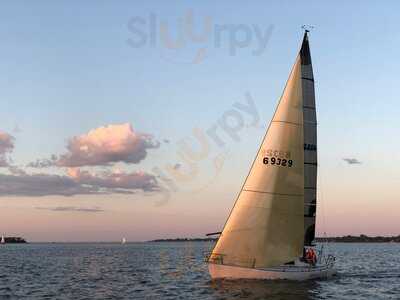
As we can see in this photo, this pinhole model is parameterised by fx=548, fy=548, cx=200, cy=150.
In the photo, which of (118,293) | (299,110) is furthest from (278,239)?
(118,293)

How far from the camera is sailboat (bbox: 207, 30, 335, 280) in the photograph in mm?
39719

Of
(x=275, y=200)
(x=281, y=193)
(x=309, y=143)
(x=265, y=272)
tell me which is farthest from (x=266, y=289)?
(x=309, y=143)

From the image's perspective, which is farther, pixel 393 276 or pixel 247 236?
pixel 393 276

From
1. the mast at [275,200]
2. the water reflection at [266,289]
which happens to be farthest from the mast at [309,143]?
the water reflection at [266,289]

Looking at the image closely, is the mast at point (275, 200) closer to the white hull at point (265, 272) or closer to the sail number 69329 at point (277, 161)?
the sail number 69329 at point (277, 161)

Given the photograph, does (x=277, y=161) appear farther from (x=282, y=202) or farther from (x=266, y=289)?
(x=266, y=289)

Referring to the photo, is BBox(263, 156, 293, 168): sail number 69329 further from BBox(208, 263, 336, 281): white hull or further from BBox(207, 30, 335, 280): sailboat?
BBox(208, 263, 336, 281): white hull

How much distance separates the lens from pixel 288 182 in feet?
135

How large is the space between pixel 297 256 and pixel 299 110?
433 inches

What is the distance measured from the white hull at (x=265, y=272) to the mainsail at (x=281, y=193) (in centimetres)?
60

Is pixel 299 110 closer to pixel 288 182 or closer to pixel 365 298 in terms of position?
pixel 288 182

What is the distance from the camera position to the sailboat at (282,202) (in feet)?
130

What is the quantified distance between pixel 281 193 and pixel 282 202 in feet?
2.25

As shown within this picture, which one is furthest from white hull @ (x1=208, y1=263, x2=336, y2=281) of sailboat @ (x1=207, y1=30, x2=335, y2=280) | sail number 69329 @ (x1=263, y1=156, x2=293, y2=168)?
sail number 69329 @ (x1=263, y1=156, x2=293, y2=168)
